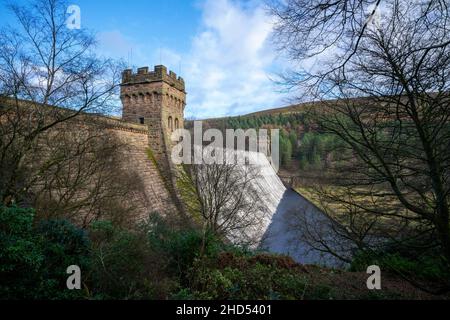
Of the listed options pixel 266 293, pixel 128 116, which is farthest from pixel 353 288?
pixel 128 116

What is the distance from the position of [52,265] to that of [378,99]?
20.4 ft

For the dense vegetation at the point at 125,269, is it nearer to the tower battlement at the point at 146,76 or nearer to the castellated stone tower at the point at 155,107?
the castellated stone tower at the point at 155,107

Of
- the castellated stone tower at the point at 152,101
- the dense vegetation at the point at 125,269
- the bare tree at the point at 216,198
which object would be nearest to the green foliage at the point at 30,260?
the dense vegetation at the point at 125,269

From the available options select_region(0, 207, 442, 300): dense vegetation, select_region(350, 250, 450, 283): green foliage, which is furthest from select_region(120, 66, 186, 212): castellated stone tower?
select_region(350, 250, 450, 283): green foliage

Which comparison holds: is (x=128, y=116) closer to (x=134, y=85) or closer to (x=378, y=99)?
(x=134, y=85)

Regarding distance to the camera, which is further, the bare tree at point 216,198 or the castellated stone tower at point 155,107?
the castellated stone tower at point 155,107

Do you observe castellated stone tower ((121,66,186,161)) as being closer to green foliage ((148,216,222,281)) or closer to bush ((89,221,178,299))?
green foliage ((148,216,222,281))

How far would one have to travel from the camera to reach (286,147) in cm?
5238

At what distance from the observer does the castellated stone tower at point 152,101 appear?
15.2m

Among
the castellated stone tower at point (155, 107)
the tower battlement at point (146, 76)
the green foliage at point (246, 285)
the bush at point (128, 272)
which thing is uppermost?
the tower battlement at point (146, 76)

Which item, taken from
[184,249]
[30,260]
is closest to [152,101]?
[184,249]

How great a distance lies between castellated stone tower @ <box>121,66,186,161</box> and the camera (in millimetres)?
15250

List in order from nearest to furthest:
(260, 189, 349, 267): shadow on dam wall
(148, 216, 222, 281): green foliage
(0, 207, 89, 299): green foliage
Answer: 1. (0, 207, 89, 299): green foliage
2. (148, 216, 222, 281): green foliage
3. (260, 189, 349, 267): shadow on dam wall

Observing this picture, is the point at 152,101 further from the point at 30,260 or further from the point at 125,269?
the point at 30,260
